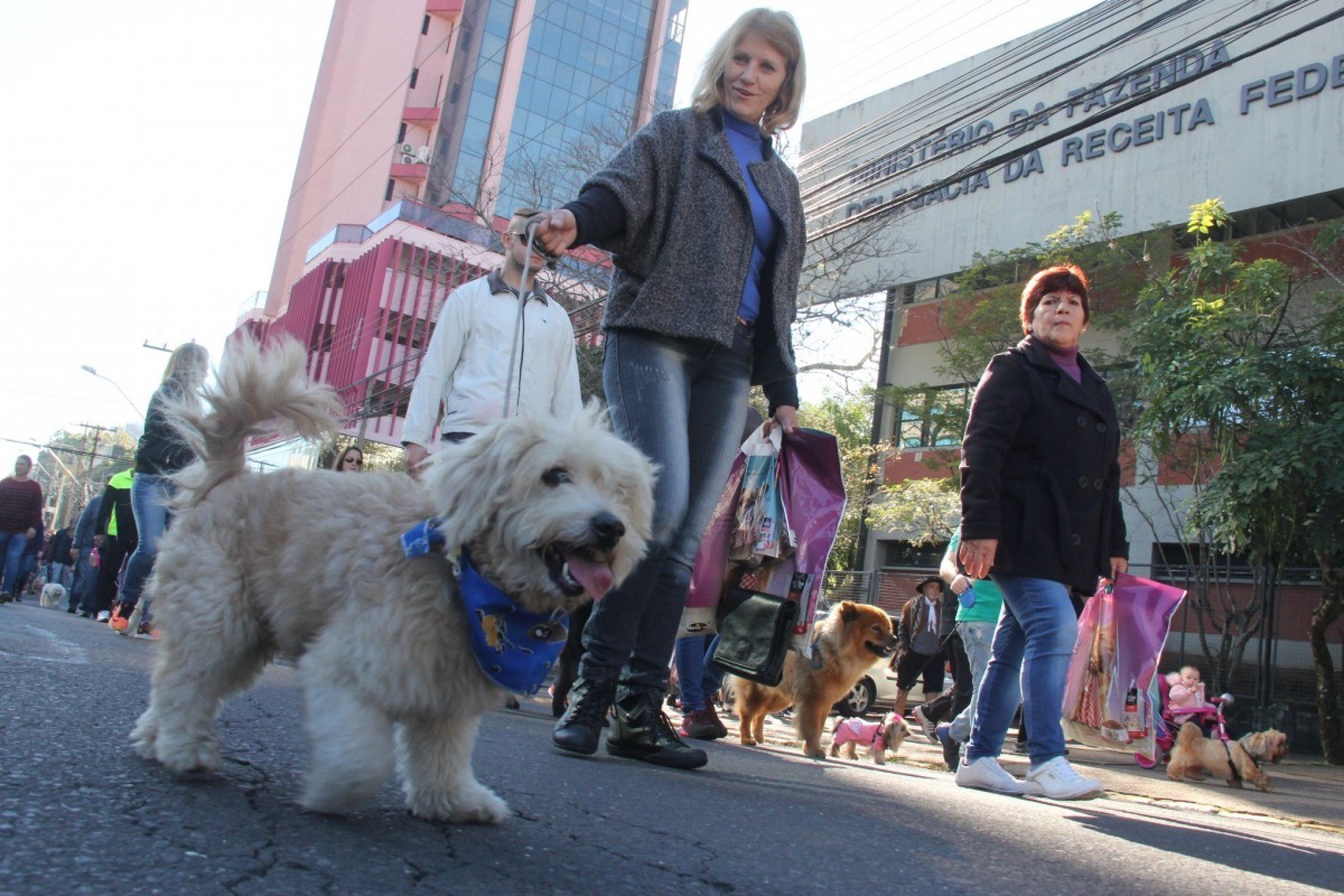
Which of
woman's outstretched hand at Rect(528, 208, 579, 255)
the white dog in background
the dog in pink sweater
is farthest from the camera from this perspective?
the white dog in background

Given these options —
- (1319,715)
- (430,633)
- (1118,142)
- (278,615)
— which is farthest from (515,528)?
(1118,142)

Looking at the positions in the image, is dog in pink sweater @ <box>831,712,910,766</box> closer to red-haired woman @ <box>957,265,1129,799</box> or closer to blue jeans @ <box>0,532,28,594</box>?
red-haired woman @ <box>957,265,1129,799</box>

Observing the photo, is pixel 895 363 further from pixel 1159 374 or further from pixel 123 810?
pixel 123 810

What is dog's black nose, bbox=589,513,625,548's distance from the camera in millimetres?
2551

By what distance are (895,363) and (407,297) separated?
2081 centimetres

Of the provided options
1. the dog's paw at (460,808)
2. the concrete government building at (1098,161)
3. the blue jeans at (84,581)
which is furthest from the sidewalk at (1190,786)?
the blue jeans at (84,581)

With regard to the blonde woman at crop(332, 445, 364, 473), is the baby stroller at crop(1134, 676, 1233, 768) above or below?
below

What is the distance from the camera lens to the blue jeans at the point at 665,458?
3750 mm

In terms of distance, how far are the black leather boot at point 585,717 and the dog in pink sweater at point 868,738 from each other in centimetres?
455

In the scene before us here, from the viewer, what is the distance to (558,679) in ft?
21.2

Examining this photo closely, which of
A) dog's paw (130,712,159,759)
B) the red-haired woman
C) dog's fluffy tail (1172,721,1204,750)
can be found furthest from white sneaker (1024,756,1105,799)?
dog's fluffy tail (1172,721,1204,750)

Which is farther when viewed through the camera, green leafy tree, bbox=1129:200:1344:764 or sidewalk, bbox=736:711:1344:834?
green leafy tree, bbox=1129:200:1344:764

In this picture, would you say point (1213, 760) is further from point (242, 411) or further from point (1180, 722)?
point (242, 411)

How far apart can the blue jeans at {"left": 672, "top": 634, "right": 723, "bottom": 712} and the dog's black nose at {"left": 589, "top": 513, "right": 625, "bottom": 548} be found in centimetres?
384
